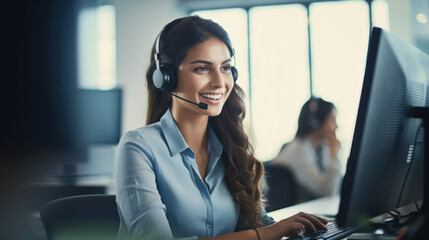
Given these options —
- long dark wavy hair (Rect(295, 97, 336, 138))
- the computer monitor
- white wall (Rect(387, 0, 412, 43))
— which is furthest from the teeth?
white wall (Rect(387, 0, 412, 43))

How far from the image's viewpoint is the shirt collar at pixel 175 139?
1.22 m

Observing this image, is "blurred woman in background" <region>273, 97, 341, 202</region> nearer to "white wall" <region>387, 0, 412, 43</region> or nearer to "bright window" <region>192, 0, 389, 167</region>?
"bright window" <region>192, 0, 389, 167</region>

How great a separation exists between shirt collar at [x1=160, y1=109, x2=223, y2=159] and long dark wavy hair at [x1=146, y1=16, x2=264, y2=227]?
0.04 metres

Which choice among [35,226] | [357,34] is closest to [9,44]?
[35,226]

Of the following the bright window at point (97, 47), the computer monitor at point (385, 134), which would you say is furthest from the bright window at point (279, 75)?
the computer monitor at point (385, 134)

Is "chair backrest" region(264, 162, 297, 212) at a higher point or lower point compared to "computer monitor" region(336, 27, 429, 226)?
lower

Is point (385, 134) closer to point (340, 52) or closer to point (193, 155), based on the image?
point (193, 155)

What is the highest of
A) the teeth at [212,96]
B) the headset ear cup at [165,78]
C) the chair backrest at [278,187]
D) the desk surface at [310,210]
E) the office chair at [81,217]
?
the headset ear cup at [165,78]

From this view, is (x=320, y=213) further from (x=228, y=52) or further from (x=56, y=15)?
(x=56, y=15)

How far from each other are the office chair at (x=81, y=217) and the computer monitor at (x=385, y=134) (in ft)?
2.36

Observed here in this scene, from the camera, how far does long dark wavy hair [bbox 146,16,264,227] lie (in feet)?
4.11

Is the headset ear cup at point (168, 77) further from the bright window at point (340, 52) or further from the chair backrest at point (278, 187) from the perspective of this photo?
the bright window at point (340, 52)

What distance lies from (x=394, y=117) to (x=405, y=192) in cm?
22

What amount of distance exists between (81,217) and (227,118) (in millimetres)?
535
